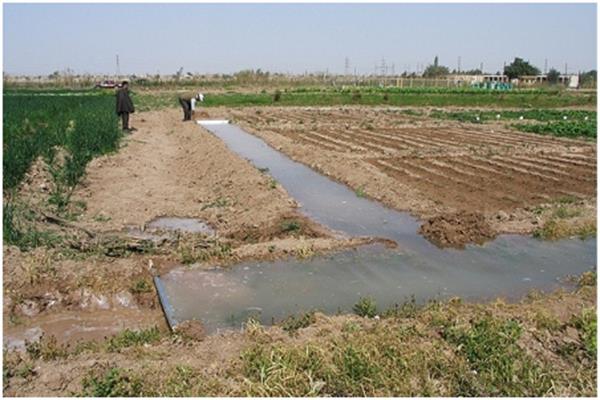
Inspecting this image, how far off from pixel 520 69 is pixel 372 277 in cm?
7822

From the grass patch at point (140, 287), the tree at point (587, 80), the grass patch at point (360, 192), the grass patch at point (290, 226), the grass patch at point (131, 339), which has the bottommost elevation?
the grass patch at point (131, 339)

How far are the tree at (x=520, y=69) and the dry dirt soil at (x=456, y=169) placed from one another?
58.8 m

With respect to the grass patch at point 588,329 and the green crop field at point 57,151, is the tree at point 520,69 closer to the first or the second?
the green crop field at point 57,151

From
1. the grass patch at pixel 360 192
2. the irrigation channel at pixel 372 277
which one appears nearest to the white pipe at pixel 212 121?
the grass patch at pixel 360 192

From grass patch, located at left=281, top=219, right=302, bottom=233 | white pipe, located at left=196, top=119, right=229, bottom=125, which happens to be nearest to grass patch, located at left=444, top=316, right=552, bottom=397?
grass patch, located at left=281, top=219, right=302, bottom=233

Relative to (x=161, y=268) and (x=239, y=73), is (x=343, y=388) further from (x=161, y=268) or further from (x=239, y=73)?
(x=239, y=73)

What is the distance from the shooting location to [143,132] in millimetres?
20500

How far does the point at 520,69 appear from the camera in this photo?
76.3 m

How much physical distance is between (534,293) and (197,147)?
12272 millimetres

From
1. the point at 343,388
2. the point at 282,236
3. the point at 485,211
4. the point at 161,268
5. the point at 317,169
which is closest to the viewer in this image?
the point at 343,388

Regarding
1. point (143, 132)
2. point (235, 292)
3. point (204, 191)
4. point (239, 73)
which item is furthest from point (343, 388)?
point (239, 73)

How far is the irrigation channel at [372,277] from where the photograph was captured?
5520 millimetres

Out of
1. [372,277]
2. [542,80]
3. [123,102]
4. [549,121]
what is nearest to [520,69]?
[542,80]

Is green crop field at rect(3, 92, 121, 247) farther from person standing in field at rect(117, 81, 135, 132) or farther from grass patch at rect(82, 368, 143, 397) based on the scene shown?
grass patch at rect(82, 368, 143, 397)
